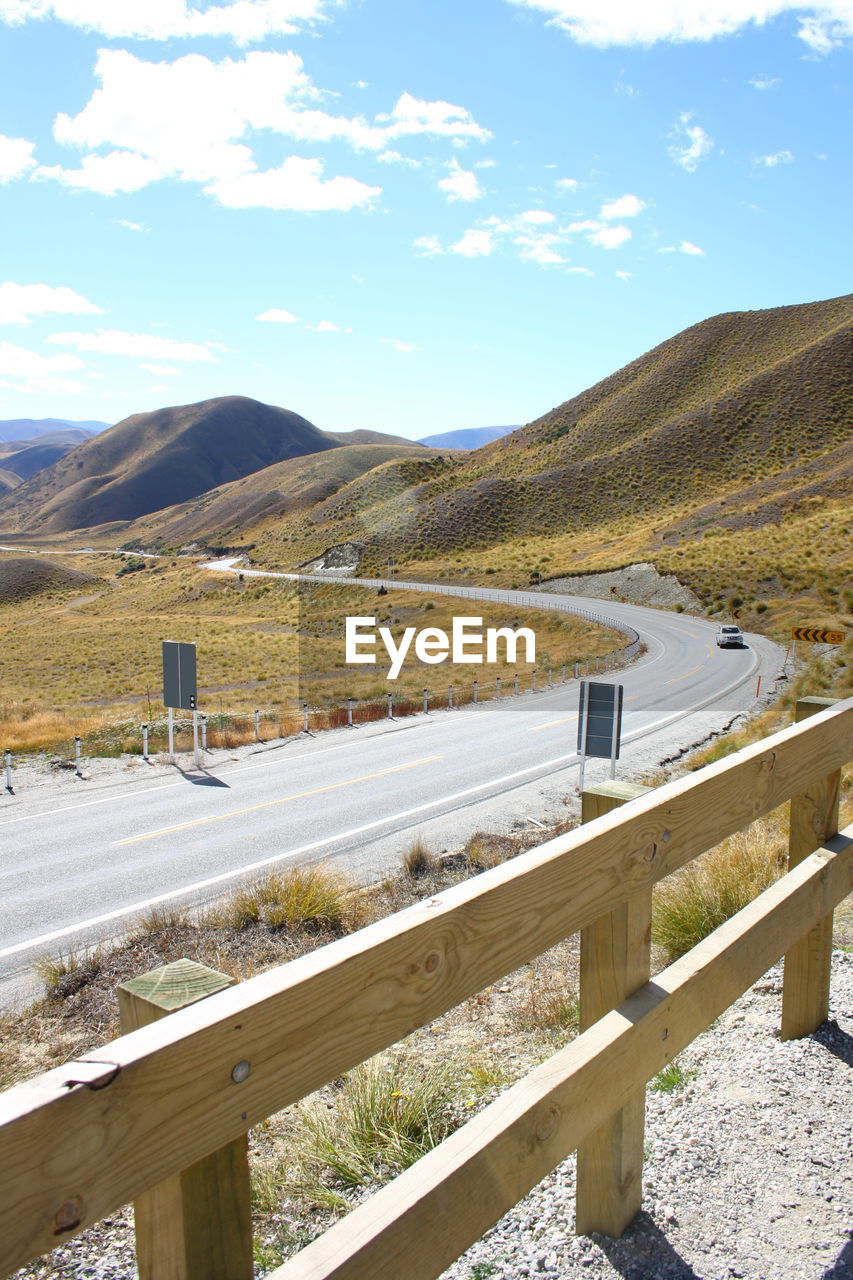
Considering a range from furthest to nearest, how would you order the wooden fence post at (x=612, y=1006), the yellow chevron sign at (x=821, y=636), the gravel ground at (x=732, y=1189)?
the yellow chevron sign at (x=821, y=636) → the gravel ground at (x=732, y=1189) → the wooden fence post at (x=612, y=1006)

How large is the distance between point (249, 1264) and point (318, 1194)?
6.76 ft

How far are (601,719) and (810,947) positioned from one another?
33.3ft

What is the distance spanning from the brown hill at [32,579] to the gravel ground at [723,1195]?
120309 mm

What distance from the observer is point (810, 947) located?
3779 millimetres

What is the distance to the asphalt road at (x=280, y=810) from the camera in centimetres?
1056

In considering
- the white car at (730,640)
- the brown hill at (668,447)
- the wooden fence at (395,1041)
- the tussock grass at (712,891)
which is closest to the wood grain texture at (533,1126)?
the wooden fence at (395,1041)

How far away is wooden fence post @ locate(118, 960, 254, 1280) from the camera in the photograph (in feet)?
4.65

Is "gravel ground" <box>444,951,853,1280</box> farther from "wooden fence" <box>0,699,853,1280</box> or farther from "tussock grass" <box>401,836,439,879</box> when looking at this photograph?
"tussock grass" <box>401,836,439,879</box>

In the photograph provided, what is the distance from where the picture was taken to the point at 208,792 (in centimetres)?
1628

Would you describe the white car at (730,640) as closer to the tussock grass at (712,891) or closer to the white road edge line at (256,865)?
the white road edge line at (256,865)

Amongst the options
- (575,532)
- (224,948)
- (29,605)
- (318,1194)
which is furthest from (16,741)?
(29,605)

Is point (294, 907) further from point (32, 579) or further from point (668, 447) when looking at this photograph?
point (32, 579)

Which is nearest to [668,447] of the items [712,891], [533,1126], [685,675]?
[685,675]

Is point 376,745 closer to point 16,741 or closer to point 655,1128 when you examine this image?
point 16,741
